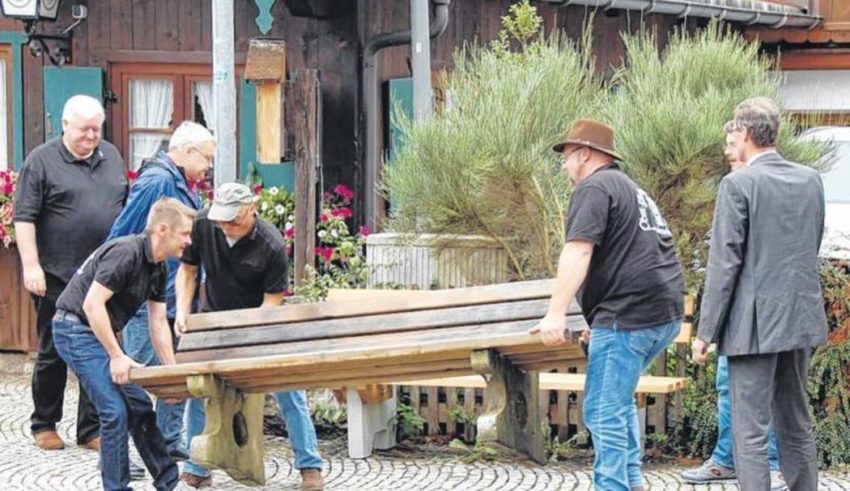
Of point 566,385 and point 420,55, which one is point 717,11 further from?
point 566,385

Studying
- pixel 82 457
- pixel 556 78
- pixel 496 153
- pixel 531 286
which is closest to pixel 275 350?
pixel 531 286

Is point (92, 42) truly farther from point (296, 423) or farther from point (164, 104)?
point (296, 423)

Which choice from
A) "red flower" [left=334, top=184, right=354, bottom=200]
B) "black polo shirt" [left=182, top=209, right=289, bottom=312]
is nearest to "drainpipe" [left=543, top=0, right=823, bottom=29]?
"red flower" [left=334, top=184, right=354, bottom=200]

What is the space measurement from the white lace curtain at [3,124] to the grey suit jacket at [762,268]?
6772 millimetres

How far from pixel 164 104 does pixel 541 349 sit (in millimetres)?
5955

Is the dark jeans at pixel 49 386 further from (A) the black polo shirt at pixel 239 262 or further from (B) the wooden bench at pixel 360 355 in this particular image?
(B) the wooden bench at pixel 360 355

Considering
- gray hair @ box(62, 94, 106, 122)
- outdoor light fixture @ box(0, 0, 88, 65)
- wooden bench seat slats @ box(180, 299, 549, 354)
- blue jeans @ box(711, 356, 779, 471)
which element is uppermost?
outdoor light fixture @ box(0, 0, 88, 65)

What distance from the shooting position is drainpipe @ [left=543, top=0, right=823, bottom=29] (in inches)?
483

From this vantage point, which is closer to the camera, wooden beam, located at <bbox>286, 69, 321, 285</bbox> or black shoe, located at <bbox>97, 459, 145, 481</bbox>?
black shoe, located at <bbox>97, 459, 145, 481</bbox>

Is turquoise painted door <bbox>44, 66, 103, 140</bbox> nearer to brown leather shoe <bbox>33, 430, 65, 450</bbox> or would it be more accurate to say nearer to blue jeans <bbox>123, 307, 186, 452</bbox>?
brown leather shoe <bbox>33, 430, 65, 450</bbox>

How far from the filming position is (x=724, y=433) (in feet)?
21.9

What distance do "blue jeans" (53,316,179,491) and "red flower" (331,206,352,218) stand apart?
4085 mm

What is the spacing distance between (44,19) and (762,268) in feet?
20.8

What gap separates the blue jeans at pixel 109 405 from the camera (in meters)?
6.05
